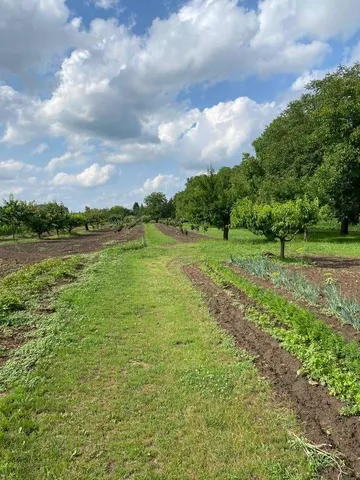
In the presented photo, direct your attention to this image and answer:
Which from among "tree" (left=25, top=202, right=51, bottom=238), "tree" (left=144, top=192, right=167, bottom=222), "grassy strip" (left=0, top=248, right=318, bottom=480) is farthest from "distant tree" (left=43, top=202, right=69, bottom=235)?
"tree" (left=144, top=192, right=167, bottom=222)

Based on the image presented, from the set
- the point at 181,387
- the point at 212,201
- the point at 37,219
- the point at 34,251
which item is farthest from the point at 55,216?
the point at 181,387

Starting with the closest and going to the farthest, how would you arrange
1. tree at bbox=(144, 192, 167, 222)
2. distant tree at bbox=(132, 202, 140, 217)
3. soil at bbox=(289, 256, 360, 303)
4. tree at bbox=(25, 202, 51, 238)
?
soil at bbox=(289, 256, 360, 303) < tree at bbox=(25, 202, 51, 238) < tree at bbox=(144, 192, 167, 222) < distant tree at bbox=(132, 202, 140, 217)

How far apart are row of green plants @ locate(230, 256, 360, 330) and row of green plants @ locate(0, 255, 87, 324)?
739cm

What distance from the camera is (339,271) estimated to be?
539 inches

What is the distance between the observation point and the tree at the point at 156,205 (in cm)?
11500

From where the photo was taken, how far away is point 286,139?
31.6 m

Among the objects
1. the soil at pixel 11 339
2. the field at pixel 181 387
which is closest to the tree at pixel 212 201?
the field at pixel 181 387

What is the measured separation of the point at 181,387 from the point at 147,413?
0.79m

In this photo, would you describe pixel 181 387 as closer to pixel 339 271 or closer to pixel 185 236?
pixel 339 271

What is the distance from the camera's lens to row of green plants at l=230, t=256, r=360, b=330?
24.1 ft

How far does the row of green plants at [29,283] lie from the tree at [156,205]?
9415cm

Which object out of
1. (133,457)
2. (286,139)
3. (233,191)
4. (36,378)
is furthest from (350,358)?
(286,139)

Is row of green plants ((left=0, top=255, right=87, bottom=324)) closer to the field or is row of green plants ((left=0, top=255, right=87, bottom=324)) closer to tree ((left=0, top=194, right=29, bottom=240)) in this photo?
the field

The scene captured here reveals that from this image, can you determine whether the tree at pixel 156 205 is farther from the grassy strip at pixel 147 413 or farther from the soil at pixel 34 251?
the grassy strip at pixel 147 413
